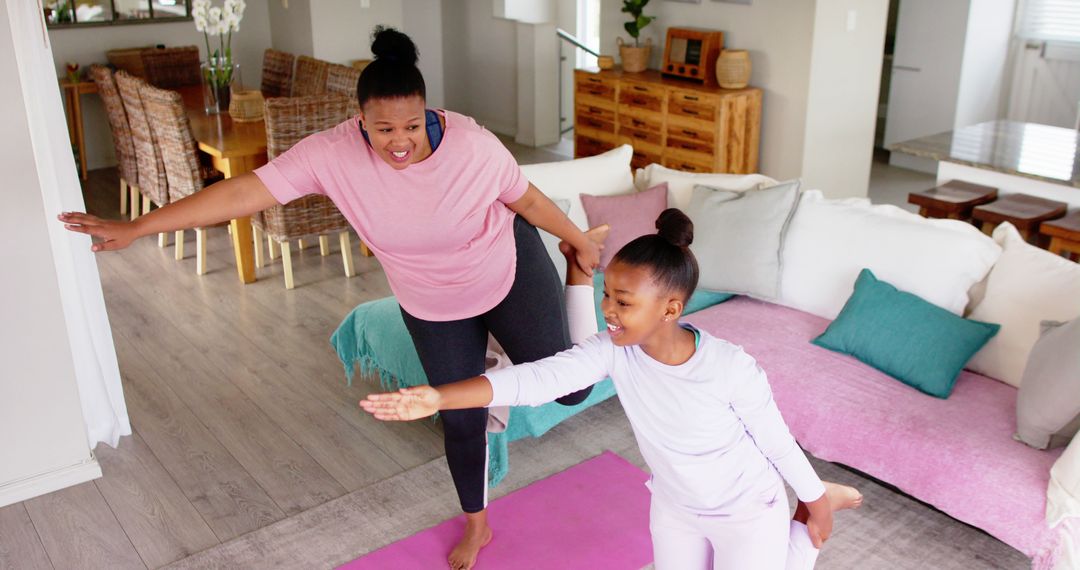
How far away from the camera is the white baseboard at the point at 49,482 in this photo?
3.16 m

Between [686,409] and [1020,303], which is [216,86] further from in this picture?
[686,409]

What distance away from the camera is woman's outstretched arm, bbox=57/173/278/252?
80.0 inches

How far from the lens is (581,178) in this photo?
412cm

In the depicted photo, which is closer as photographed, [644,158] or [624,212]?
[624,212]

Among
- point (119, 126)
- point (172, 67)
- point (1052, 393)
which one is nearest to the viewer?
point (1052, 393)

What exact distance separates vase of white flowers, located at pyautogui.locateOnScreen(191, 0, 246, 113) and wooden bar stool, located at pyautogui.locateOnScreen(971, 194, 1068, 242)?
13.1ft

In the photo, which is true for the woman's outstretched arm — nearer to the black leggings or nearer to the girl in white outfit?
the black leggings

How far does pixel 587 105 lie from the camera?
680cm

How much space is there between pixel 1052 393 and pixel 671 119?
12.6 ft

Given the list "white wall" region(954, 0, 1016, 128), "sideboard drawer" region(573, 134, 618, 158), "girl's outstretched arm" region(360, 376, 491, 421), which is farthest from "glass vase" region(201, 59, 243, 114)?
"white wall" region(954, 0, 1016, 128)

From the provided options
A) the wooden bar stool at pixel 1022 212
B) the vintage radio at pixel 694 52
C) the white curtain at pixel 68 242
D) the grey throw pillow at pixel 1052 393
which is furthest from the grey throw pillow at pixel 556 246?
the vintage radio at pixel 694 52

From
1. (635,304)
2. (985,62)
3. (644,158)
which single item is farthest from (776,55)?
(635,304)

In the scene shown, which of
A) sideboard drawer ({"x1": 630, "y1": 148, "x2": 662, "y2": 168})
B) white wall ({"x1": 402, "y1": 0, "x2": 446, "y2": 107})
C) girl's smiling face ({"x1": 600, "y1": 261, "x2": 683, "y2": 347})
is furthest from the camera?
white wall ({"x1": 402, "y1": 0, "x2": 446, "y2": 107})

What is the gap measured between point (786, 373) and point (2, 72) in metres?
2.55
